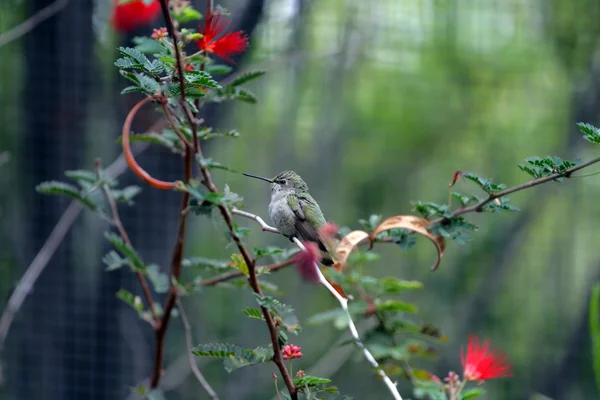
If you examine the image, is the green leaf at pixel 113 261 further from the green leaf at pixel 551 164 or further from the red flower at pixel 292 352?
the green leaf at pixel 551 164

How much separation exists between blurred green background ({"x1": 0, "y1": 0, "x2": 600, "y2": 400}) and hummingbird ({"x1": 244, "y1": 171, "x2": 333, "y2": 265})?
A: 82cm

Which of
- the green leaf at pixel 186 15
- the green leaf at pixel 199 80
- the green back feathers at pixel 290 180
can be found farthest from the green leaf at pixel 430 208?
the green back feathers at pixel 290 180

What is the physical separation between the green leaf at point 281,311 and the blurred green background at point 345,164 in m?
1.56

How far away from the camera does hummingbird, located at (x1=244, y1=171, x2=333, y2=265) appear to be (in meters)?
1.70

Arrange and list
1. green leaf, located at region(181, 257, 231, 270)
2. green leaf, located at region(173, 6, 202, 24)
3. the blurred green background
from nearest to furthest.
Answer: green leaf, located at region(173, 6, 202, 24) < green leaf, located at region(181, 257, 231, 270) < the blurred green background

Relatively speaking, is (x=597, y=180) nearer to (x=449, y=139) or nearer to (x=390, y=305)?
(x=449, y=139)

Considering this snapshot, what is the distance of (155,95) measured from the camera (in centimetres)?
100

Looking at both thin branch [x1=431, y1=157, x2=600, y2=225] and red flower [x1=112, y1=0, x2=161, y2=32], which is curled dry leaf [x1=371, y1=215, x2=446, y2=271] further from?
red flower [x1=112, y1=0, x2=161, y2=32]

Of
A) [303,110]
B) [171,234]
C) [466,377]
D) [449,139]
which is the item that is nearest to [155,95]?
[466,377]

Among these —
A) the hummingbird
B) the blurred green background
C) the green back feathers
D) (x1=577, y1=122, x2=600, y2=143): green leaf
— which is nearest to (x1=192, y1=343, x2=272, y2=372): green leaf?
(x1=577, y1=122, x2=600, y2=143): green leaf

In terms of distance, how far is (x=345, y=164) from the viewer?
13.5ft

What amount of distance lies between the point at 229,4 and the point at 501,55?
1979 mm

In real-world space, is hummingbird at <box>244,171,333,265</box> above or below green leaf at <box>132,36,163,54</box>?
below

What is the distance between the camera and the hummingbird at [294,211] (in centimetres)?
170
